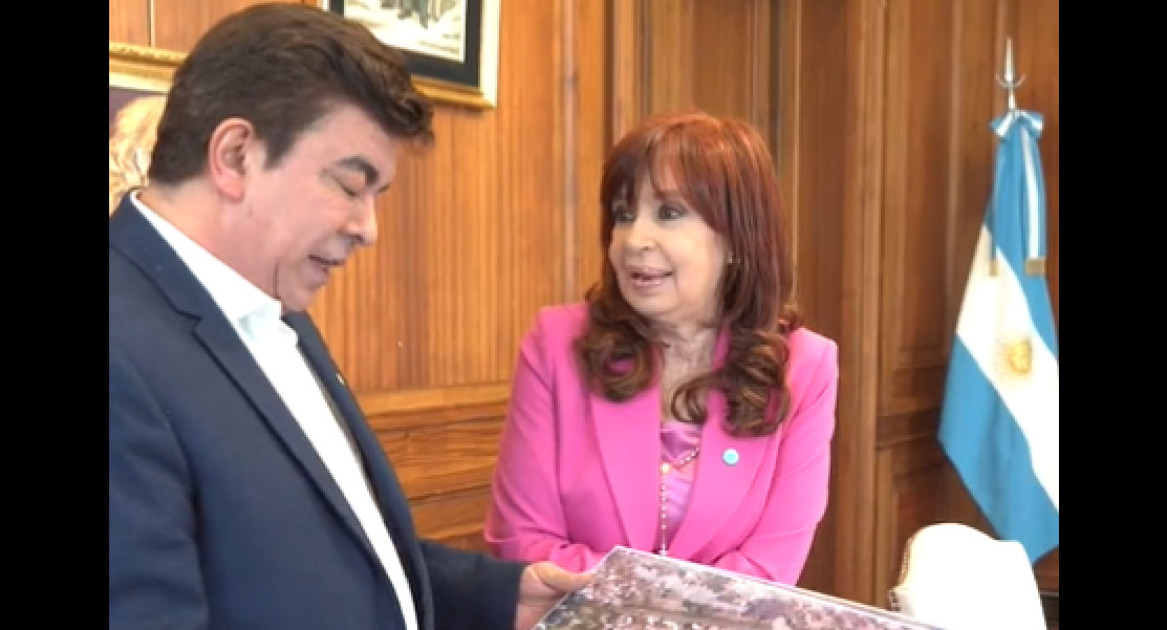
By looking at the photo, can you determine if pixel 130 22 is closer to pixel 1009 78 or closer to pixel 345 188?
pixel 345 188

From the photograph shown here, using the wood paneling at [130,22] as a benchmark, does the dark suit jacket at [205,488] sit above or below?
below

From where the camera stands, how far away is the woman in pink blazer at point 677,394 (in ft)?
5.17

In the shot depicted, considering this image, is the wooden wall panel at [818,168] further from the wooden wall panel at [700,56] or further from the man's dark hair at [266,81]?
the man's dark hair at [266,81]

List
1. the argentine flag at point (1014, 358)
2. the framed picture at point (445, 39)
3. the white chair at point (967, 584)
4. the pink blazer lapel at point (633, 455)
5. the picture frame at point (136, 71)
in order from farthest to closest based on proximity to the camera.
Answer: the argentine flag at point (1014, 358), the framed picture at point (445, 39), the picture frame at point (136, 71), the pink blazer lapel at point (633, 455), the white chair at point (967, 584)

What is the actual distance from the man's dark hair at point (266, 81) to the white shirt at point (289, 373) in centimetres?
7

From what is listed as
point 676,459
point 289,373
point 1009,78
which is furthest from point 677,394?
point 1009,78

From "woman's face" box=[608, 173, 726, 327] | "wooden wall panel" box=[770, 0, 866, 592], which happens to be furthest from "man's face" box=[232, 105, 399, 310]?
"wooden wall panel" box=[770, 0, 866, 592]

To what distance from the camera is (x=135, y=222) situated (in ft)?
3.02

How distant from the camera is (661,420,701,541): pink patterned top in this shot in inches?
62.6

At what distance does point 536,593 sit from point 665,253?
0.57m

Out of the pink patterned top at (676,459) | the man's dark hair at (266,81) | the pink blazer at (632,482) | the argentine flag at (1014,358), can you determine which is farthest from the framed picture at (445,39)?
the argentine flag at (1014,358)
